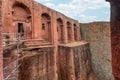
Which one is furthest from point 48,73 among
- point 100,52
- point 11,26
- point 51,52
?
point 100,52

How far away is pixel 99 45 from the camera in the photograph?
20.8 m

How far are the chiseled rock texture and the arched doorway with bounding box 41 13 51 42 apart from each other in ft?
23.8

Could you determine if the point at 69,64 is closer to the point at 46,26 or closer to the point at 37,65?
the point at 46,26

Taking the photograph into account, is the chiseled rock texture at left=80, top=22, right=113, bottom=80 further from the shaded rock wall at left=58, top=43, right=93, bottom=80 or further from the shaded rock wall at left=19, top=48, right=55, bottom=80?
the shaded rock wall at left=19, top=48, right=55, bottom=80

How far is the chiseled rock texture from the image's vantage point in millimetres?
20219

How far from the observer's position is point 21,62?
863 centimetres

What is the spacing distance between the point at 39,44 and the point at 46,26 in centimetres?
334

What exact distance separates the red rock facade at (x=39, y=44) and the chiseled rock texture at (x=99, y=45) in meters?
2.52

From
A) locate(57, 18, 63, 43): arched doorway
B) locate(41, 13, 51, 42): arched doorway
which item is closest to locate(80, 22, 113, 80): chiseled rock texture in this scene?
locate(57, 18, 63, 43): arched doorway

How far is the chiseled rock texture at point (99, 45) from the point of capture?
796 inches

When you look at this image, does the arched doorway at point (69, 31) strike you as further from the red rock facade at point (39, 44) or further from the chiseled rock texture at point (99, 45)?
the chiseled rock texture at point (99, 45)

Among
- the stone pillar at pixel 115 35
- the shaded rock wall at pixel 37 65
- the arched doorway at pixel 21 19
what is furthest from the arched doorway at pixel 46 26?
the stone pillar at pixel 115 35

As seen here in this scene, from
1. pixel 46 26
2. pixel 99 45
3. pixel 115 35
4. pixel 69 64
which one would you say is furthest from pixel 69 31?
pixel 115 35

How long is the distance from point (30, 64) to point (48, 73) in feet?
7.21
